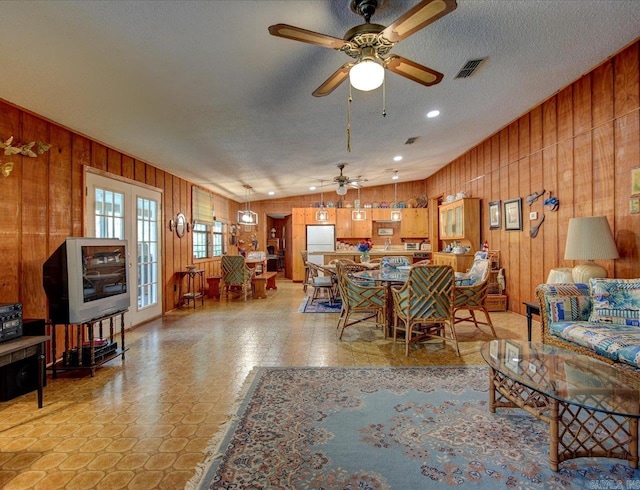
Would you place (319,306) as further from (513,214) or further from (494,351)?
(494,351)

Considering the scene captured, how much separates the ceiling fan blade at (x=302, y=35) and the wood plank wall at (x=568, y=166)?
131 inches

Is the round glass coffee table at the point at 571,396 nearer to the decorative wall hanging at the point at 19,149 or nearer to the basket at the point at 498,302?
the basket at the point at 498,302

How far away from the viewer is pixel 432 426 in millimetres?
2125

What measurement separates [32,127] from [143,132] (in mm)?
983

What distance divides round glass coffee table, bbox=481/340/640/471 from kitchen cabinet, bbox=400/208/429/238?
24.9ft

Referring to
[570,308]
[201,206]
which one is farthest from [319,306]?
[570,308]

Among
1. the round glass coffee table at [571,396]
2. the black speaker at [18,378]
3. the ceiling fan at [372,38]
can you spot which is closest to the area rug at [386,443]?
the round glass coffee table at [571,396]

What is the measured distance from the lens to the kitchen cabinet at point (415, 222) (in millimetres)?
9758

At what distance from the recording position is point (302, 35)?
184 cm

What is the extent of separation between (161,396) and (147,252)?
322 cm

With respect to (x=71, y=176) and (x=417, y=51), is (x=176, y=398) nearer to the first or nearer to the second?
(x=71, y=176)

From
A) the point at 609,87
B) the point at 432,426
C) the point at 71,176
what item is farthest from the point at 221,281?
the point at 609,87

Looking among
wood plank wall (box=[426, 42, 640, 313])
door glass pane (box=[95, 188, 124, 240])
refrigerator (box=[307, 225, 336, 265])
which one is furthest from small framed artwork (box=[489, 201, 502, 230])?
door glass pane (box=[95, 188, 124, 240])

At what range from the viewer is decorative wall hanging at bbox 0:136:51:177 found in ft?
9.29
